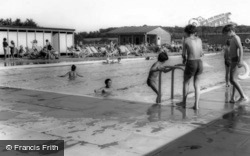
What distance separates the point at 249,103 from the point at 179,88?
128 inches

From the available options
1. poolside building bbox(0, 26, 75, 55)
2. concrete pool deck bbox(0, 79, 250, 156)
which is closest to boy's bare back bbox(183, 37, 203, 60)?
concrete pool deck bbox(0, 79, 250, 156)

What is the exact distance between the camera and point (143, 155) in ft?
13.2

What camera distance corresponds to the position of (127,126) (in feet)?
17.6

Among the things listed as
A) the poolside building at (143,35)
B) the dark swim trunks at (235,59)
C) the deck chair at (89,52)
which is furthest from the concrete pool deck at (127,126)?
the poolside building at (143,35)

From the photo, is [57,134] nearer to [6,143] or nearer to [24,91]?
[6,143]

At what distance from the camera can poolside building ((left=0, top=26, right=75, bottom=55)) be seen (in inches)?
1085

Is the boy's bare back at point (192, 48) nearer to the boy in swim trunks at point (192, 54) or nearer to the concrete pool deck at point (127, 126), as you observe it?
the boy in swim trunks at point (192, 54)

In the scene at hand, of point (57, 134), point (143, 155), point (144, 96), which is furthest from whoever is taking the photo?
point (144, 96)

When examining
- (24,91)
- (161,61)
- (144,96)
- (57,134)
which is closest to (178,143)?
(57,134)

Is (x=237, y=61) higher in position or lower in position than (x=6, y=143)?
higher

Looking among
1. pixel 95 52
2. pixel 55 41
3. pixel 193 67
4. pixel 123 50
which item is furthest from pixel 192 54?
pixel 123 50

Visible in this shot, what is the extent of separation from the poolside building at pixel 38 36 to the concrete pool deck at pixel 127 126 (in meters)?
21.2

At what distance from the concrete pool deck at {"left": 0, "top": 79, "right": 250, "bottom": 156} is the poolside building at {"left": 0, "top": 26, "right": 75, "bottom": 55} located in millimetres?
21238

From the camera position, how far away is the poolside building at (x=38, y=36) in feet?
90.4
